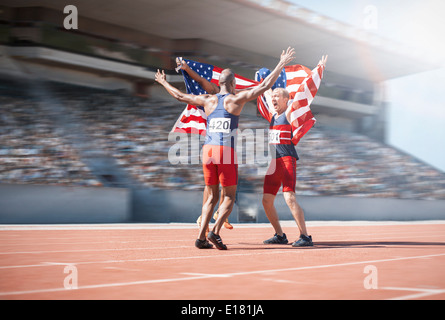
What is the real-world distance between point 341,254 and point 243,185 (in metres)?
13.7

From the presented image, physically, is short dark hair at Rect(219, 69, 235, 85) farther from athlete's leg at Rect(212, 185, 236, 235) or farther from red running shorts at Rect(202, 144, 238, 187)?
athlete's leg at Rect(212, 185, 236, 235)

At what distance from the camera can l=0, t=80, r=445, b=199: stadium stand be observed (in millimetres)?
18188

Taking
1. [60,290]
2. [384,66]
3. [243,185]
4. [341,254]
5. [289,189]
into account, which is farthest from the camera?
[384,66]

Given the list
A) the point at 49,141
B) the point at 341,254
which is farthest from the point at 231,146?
the point at 49,141

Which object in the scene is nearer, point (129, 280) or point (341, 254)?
point (129, 280)

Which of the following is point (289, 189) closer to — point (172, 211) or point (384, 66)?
point (172, 211)

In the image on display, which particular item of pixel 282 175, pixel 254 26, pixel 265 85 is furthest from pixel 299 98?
pixel 254 26

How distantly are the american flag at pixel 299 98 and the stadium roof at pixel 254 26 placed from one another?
13587mm

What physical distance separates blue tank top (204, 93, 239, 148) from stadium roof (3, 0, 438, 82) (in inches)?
622

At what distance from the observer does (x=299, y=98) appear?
930 centimetres

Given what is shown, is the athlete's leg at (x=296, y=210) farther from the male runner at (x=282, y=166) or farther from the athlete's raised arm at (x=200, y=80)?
the athlete's raised arm at (x=200, y=80)

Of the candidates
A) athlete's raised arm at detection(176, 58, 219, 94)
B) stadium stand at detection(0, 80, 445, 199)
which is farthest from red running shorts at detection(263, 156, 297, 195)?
stadium stand at detection(0, 80, 445, 199)

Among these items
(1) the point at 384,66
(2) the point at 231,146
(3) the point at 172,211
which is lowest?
(3) the point at 172,211

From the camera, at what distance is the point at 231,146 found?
757 centimetres
